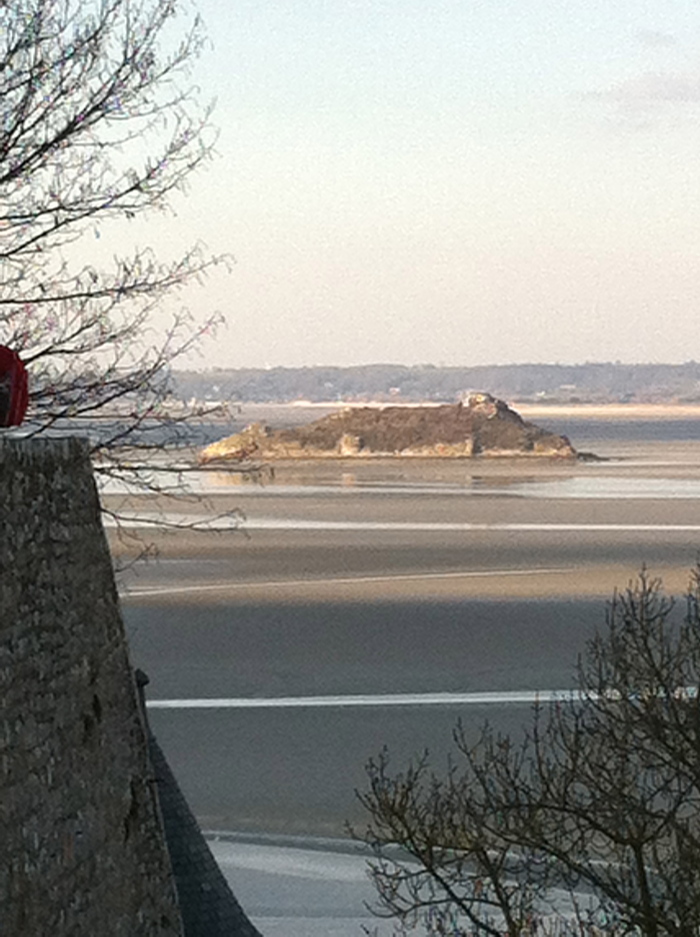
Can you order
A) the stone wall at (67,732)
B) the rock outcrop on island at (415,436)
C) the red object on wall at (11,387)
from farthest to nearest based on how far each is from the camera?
the rock outcrop on island at (415,436) < the red object on wall at (11,387) < the stone wall at (67,732)

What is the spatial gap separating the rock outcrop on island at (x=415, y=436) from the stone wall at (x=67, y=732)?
399 ft

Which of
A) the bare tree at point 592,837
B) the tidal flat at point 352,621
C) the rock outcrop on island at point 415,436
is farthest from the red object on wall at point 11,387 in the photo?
the rock outcrop on island at point 415,436

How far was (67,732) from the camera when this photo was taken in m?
7.68

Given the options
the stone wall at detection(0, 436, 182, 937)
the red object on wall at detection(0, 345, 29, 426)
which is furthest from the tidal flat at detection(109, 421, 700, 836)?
the red object on wall at detection(0, 345, 29, 426)

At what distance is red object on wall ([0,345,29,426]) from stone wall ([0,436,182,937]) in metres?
0.10

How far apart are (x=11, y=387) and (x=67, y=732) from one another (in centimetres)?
152

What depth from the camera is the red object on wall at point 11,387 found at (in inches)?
277

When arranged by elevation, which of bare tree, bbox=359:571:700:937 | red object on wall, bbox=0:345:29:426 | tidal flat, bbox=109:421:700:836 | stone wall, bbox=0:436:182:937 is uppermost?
red object on wall, bbox=0:345:29:426

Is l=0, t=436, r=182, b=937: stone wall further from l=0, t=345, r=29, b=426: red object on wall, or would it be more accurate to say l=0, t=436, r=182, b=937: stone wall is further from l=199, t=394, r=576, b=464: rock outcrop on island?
l=199, t=394, r=576, b=464: rock outcrop on island

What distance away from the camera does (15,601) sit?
23.2 feet

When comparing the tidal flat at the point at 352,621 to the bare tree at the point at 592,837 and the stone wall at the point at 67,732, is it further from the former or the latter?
the stone wall at the point at 67,732

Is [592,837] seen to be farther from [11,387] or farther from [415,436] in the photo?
[415,436]

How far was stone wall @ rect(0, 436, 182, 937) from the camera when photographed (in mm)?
6883

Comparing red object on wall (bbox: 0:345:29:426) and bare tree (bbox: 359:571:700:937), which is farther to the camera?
bare tree (bbox: 359:571:700:937)
